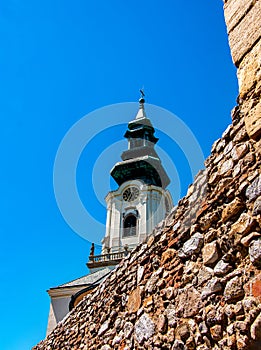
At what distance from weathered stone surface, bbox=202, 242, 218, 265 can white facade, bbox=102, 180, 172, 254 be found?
1117 inches

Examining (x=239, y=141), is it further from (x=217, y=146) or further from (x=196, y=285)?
(x=196, y=285)

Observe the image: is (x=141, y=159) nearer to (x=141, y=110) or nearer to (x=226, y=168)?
(x=141, y=110)

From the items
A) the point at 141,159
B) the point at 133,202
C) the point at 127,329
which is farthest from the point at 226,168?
the point at 141,159

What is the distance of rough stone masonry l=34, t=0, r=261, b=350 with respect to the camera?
8.36 feet

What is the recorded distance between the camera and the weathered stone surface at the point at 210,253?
2883 millimetres

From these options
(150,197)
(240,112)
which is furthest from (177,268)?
(150,197)

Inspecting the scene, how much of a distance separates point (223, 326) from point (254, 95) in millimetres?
1675

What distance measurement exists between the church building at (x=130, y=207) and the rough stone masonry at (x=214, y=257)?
22714 millimetres

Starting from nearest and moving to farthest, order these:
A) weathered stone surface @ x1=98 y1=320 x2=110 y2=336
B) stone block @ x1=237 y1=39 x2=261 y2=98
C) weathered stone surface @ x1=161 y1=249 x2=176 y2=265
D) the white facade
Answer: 1. stone block @ x1=237 y1=39 x2=261 y2=98
2. weathered stone surface @ x1=161 y1=249 x2=176 y2=265
3. weathered stone surface @ x1=98 y1=320 x2=110 y2=336
4. the white facade

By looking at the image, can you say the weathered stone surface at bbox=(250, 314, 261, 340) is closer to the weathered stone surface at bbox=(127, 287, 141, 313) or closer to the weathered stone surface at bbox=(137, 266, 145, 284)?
the weathered stone surface at bbox=(127, 287, 141, 313)

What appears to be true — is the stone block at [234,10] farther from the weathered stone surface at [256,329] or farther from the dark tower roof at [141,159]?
the dark tower roof at [141,159]

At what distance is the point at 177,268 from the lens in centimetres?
332

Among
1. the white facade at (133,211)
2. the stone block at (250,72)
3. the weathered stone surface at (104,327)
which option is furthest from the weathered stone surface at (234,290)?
the white facade at (133,211)

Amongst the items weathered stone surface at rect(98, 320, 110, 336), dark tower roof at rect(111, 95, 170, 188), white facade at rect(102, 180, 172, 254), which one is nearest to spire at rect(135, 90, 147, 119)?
dark tower roof at rect(111, 95, 170, 188)
